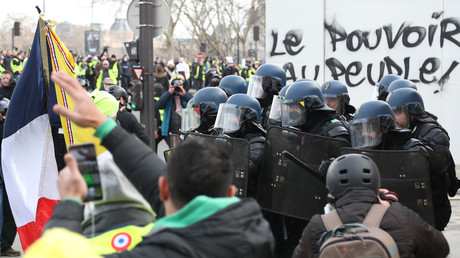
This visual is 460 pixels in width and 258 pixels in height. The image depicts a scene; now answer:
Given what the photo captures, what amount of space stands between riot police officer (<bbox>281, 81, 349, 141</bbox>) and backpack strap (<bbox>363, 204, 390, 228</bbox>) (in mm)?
2841

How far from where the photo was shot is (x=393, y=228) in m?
3.35

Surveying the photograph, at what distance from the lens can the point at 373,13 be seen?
12.7 m

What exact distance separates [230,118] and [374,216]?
9.84 feet

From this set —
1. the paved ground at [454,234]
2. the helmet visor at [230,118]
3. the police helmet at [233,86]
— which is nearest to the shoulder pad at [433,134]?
the helmet visor at [230,118]

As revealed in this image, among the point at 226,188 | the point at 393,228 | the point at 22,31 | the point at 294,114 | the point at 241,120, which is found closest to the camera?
the point at 226,188

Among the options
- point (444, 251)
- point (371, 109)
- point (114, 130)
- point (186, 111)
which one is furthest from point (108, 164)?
point (186, 111)

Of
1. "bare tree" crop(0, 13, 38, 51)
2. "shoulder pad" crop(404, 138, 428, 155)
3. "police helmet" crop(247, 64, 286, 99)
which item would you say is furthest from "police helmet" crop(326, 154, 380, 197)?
"bare tree" crop(0, 13, 38, 51)

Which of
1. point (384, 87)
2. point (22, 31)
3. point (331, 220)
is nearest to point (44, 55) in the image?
point (331, 220)

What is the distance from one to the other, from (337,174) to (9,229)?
5049 mm

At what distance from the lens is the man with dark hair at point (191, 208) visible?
2.16m

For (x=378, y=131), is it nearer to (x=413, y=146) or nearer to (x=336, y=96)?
(x=413, y=146)

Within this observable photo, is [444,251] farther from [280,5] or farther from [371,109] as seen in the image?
[280,5]

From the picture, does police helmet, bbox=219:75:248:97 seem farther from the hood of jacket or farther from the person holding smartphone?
the hood of jacket

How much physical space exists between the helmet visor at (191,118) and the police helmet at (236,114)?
815 mm
